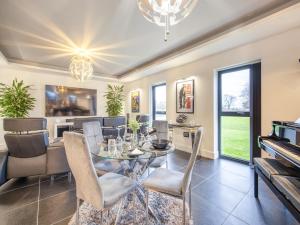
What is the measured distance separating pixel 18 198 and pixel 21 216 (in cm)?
50

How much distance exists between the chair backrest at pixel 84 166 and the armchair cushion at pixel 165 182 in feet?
1.78

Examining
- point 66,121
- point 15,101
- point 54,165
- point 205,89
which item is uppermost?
point 205,89

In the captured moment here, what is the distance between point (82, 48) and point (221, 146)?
14.4ft

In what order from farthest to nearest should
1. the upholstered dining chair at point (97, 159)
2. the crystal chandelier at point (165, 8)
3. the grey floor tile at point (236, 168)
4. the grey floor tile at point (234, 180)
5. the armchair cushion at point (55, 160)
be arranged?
the grey floor tile at point (236, 168), the armchair cushion at point (55, 160), the grey floor tile at point (234, 180), the upholstered dining chair at point (97, 159), the crystal chandelier at point (165, 8)

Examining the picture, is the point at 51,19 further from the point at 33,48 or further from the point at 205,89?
the point at 205,89

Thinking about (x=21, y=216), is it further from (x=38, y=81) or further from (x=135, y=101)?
(x=135, y=101)

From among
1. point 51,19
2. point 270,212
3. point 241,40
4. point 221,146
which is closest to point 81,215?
point 270,212

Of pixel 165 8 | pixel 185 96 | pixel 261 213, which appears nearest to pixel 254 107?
pixel 185 96

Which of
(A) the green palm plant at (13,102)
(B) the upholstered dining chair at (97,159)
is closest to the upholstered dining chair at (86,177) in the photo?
(B) the upholstered dining chair at (97,159)

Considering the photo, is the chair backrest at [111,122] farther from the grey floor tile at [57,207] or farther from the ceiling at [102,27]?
the ceiling at [102,27]

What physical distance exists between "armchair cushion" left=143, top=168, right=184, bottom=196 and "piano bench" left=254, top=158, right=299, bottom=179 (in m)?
1.03

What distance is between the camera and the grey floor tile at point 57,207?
175 cm

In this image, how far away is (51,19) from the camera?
2.62 m

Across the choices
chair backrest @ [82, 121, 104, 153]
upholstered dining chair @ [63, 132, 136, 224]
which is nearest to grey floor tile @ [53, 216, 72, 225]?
upholstered dining chair @ [63, 132, 136, 224]
